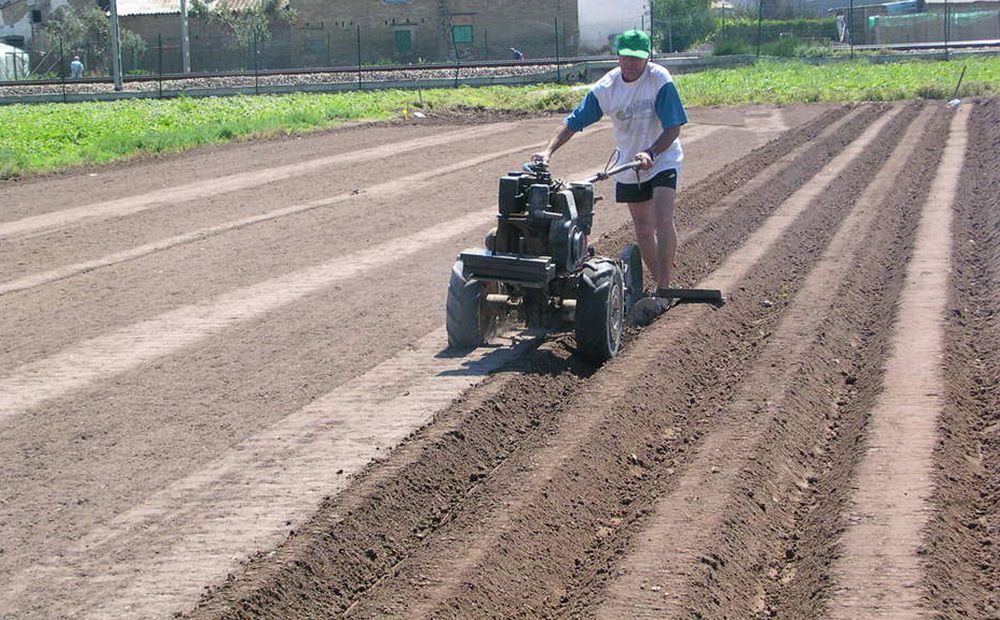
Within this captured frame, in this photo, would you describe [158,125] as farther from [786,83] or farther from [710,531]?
[710,531]

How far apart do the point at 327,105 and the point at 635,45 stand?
1116 inches

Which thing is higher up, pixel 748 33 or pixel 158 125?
pixel 748 33

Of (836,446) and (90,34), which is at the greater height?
(90,34)

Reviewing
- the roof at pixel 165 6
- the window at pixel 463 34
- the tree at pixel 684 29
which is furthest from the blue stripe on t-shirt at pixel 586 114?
the roof at pixel 165 6

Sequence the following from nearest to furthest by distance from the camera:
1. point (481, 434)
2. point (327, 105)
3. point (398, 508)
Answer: point (398, 508) → point (481, 434) → point (327, 105)

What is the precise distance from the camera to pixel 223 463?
268 inches

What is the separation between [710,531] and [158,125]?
2683 centimetres

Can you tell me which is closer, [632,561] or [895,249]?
[632,561]

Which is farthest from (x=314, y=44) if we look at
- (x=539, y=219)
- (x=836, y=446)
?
(x=836, y=446)

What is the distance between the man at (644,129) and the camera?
902cm

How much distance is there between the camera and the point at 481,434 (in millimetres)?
7191

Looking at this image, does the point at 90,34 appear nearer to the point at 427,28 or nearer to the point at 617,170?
the point at 427,28

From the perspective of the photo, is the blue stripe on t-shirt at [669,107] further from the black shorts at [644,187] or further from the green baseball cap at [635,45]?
the black shorts at [644,187]

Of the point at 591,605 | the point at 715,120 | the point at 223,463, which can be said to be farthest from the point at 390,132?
the point at 591,605
